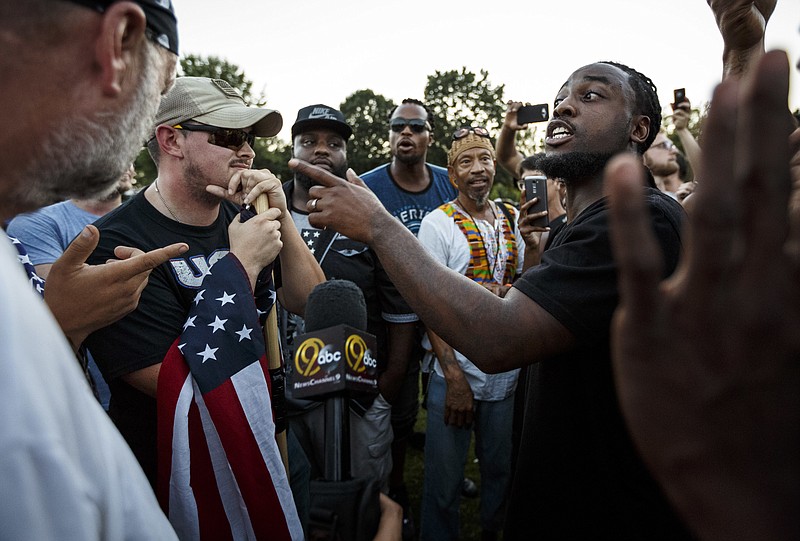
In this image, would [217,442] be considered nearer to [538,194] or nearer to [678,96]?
[538,194]

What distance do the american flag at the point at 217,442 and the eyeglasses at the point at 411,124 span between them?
11.4ft

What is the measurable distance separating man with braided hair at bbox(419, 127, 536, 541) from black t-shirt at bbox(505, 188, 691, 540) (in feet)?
5.56

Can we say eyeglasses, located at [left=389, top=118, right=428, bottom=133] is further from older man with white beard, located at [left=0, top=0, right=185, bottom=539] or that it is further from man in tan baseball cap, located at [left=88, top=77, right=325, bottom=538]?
older man with white beard, located at [left=0, top=0, right=185, bottom=539]

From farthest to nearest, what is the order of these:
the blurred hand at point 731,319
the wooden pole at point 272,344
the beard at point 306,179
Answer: the beard at point 306,179
the wooden pole at point 272,344
the blurred hand at point 731,319

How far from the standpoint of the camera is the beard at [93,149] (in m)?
1.05

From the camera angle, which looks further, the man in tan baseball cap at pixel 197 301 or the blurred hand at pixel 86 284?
the man in tan baseball cap at pixel 197 301

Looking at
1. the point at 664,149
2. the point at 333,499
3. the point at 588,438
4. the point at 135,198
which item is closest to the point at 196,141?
the point at 135,198

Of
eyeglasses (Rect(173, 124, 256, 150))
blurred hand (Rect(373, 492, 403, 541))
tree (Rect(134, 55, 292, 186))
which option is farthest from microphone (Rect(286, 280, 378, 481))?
tree (Rect(134, 55, 292, 186))

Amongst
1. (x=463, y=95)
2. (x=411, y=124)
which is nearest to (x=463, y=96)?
(x=463, y=95)

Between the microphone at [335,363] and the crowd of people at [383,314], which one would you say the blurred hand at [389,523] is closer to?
the crowd of people at [383,314]

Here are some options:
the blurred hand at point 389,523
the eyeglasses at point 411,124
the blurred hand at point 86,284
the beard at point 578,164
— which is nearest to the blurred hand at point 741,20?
the beard at point 578,164

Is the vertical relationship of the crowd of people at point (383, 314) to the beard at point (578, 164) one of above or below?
below

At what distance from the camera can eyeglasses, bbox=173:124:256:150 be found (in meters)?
2.63

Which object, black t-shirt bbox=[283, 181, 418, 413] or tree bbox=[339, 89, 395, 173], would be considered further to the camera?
tree bbox=[339, 89, 395, 173]
